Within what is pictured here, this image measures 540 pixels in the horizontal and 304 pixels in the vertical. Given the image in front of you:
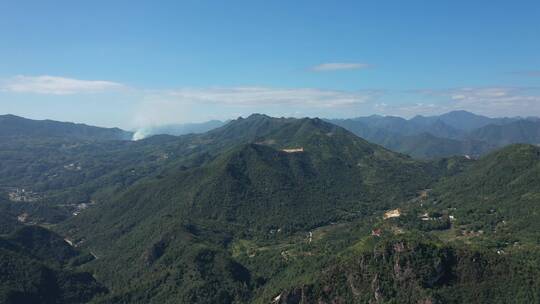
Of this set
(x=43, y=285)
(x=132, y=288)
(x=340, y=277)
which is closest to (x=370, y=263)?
(x=340, y=277)

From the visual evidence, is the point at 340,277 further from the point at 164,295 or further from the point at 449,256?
the point at 164,295

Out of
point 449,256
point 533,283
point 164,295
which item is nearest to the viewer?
point 533,283

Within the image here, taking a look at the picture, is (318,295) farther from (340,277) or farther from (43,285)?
(43,285)

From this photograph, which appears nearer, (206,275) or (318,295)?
(318,295)

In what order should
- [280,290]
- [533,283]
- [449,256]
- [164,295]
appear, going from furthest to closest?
[164,295] < [280,290] < [449,256] < [533,283]

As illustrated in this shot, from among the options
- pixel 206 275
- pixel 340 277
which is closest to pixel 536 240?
pixel 340 277

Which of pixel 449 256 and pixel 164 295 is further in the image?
pixel 164 295

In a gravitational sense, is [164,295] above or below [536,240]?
below

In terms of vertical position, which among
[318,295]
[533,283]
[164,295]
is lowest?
[164,295]

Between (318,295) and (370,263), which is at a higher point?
(370,263)
